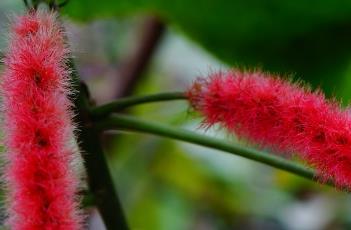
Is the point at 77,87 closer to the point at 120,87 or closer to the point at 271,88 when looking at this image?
the point at 271,88

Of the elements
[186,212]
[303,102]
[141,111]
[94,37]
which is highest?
[94,37]

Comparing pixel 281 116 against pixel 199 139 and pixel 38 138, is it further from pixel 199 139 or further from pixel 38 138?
pixel 38 138

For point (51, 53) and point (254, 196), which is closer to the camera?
point (51, 53)

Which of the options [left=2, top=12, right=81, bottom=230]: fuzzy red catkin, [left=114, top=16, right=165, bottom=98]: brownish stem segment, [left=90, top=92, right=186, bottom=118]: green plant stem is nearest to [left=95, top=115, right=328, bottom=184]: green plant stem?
[left=90, top=92, right=186, bottom=118]: green plant stem

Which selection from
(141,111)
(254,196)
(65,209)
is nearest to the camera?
(65,209)

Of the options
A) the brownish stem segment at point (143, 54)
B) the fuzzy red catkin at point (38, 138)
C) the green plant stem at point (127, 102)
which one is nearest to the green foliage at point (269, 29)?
the brownish stem segment at point (143, 54)

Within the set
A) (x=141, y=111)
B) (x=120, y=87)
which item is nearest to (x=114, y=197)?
(x=120, y=87)

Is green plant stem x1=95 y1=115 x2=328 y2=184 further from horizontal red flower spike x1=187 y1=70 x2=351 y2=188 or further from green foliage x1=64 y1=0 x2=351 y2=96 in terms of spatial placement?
green foliage x1=64 y1=0 x2=351 y2=96
